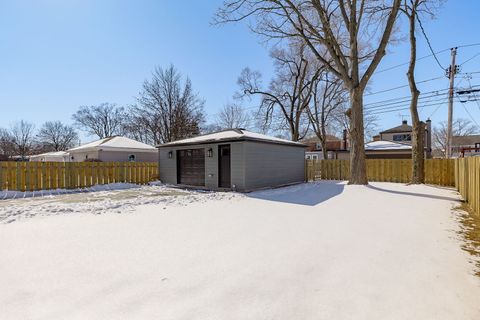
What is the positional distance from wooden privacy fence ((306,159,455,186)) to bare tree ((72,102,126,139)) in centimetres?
3407

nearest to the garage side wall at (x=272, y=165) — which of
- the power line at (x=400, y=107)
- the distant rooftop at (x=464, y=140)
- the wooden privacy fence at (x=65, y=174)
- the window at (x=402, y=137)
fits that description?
the wooden privacy fence at (x=65, y=174)

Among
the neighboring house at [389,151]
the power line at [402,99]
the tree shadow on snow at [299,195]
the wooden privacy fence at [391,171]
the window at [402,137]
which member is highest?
the power line at [402,99]

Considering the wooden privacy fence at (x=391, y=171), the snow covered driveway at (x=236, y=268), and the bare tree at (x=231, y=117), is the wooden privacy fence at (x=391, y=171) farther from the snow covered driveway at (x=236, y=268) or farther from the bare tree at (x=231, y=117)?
the bare tree at (x=231, y=117)

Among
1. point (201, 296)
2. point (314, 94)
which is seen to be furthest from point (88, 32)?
point (314, 94)

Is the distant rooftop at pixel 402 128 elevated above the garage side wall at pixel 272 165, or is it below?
above

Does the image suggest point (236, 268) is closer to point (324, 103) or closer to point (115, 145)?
point (115, 145)

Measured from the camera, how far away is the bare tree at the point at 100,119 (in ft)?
131

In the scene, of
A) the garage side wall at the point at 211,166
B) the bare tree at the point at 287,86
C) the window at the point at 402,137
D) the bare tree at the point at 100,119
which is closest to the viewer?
the garage side wall at the point at 211,166

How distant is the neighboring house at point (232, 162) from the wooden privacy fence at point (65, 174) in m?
1.55

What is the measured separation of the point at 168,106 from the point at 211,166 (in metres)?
17.2

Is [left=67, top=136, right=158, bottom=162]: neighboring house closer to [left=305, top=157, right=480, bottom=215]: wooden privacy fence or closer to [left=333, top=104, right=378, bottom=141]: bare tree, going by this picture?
[left=305, top=157, right=480, bottom=215]: wooden privacy fence

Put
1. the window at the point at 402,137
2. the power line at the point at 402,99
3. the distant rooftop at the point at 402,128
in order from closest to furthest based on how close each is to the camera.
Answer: the power line at the point at 402,99, the window at the point at 402,137, the distant rooftop at the point at 402,128

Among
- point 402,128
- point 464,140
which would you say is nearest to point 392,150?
point 402,128

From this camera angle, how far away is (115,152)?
661 inches
